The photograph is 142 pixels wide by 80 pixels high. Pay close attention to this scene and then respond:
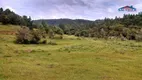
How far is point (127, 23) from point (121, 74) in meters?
107

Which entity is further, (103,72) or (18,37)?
(18,37)

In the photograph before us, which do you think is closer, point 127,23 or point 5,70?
point 5,70

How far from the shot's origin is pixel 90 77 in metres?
20.6

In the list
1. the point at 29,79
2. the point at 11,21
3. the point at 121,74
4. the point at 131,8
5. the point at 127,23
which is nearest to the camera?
the point at 29,79

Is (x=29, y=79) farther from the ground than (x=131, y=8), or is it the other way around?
(x=131, y=8)

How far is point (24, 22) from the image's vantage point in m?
110

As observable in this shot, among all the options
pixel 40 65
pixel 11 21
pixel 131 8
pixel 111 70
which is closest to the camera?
pixel 111 70

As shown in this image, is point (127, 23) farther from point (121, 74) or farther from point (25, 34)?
point (121, 74)

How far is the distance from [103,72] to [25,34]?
124 ft

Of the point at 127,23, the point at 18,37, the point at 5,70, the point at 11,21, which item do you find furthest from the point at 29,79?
the point at 127,23

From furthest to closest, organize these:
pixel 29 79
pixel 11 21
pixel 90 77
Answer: pixel 11 21, pixel 90 77, pixel 29 79

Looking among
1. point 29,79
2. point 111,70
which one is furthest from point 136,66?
point 29,79

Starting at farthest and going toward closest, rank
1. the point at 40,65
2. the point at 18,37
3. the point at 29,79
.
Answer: the point at 18,37 < the point at 40,65 < the point at 29,79

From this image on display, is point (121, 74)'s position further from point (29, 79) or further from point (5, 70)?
point (5, 70)
